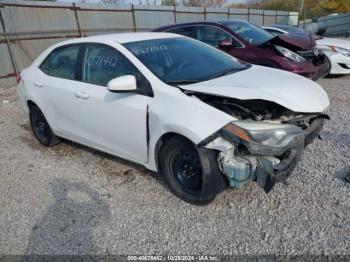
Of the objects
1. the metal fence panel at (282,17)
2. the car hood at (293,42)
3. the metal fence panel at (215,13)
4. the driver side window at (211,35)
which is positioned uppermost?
the driver side window at (211,35)

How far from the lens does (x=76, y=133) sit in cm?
398

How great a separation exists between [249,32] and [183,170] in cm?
463

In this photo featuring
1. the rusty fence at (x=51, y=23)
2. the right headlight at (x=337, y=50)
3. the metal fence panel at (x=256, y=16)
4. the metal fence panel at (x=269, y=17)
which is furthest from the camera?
the metal fence panel at (x=269, y=17)

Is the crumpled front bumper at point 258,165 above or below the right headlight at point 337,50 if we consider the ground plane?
above

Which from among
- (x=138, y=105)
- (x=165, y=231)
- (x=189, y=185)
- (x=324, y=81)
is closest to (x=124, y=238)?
(x=165, y=231)

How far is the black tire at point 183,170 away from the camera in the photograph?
9.29ft

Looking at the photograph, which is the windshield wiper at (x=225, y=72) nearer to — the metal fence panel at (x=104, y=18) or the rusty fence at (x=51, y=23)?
the rusty fence at (x=51, y=23)

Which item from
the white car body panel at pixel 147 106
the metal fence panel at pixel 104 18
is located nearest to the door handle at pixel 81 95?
the white car body panel at pixel 147 106

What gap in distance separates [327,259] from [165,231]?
4.21ft

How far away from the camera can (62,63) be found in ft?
13.6

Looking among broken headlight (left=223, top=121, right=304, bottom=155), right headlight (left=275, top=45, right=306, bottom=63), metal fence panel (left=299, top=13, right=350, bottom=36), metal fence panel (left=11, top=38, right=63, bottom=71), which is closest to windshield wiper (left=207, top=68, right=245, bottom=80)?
broken headlight (left=223, top=121, right=304, bottom=155)

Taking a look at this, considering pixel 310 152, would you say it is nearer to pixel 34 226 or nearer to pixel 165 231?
pixel 165 231

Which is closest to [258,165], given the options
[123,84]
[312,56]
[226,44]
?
[123,84]

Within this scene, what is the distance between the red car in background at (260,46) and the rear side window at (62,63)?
313 cm
